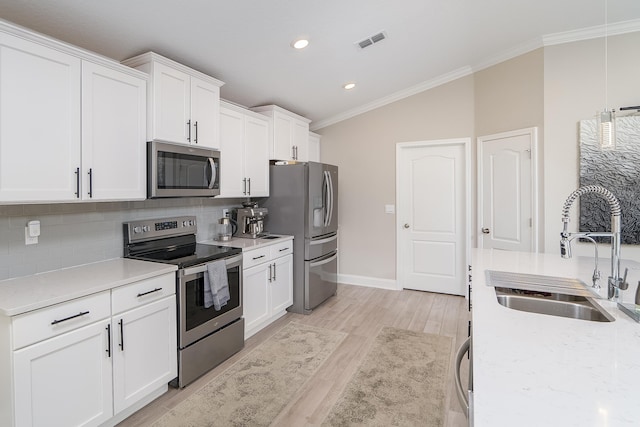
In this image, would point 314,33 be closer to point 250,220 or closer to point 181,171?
point 181,171

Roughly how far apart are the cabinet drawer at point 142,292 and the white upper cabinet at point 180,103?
1.02m

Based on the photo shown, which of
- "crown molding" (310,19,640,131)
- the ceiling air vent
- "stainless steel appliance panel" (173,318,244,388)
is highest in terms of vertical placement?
"crown molding" (310,19,640,131)

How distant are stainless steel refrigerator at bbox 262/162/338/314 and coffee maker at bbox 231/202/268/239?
251mm

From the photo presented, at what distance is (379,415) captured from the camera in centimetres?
210

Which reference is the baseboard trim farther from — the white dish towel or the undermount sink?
the undermount sink

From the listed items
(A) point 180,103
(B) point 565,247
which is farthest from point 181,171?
(B) point 565,247

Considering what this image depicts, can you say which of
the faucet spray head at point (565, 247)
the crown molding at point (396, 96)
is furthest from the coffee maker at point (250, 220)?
the faucet spray head at point (565, 247)

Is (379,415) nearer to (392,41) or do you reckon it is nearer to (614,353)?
(614,353)

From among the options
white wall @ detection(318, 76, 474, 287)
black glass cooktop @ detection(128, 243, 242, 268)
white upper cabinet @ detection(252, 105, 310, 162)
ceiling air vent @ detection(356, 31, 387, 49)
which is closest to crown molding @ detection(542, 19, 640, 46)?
white wall @ detection(318, 76, 474, 287)

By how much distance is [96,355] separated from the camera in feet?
6.01

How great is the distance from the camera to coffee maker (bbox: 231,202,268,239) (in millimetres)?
3637

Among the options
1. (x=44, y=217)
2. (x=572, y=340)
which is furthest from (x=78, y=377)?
(x=572, y=340)

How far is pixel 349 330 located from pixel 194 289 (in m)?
1.67

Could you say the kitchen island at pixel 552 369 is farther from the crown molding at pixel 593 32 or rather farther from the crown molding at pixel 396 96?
the crown molding at pixel 396 96
